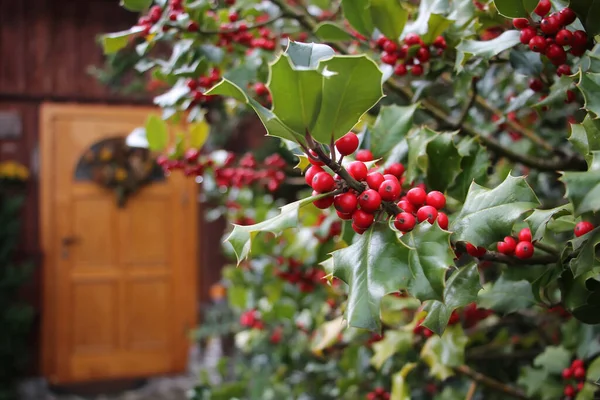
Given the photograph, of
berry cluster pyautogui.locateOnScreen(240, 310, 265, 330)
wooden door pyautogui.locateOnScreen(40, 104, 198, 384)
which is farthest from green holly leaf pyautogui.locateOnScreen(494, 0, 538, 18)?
wooden door pyautogui.locateOnScreen(40, 104, 198, 384)

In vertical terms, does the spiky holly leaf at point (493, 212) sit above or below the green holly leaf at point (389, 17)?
below

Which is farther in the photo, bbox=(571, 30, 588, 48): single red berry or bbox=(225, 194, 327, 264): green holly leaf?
bbox=(571, 30, 588, 48): single red berry

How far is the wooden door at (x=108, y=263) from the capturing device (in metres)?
3.77

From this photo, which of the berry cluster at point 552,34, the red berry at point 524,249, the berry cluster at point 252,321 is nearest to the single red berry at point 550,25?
the berry cluster at point 552,34

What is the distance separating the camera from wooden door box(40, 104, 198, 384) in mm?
3768

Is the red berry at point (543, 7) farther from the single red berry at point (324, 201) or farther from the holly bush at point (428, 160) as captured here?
the single red berry at point (324, 201)

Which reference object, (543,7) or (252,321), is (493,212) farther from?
(252,321)

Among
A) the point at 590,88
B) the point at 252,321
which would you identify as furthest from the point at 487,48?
the point at 252,321

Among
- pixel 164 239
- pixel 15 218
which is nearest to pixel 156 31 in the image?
pixel 15 218

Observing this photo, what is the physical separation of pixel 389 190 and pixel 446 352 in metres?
0.49

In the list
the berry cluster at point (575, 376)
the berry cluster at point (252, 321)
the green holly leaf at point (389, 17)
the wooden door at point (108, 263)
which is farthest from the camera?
the wooden door at point (108, 263)

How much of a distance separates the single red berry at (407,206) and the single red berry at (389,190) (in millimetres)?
29

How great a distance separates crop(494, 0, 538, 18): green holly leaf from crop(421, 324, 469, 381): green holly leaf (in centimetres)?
48

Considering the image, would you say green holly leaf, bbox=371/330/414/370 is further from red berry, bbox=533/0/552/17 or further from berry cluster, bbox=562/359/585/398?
red berry, bbox=533/0/552/17
